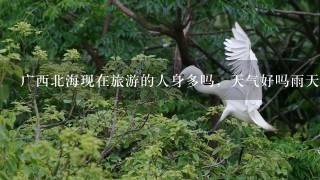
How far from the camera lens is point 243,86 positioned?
409cm

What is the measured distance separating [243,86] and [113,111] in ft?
2.23

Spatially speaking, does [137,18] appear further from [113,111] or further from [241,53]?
[241,53]

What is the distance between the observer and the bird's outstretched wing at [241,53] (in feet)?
12.9

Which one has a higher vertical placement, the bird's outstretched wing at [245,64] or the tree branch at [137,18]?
the tree branch at [137,18]

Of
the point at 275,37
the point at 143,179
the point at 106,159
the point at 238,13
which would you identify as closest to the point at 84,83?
the point at 106,159

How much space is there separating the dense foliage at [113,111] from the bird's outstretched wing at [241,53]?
1.22 ft

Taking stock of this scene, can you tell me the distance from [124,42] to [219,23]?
2.49m

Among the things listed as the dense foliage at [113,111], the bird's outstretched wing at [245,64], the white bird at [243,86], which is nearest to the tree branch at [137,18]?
the dense foliage at [113,111]

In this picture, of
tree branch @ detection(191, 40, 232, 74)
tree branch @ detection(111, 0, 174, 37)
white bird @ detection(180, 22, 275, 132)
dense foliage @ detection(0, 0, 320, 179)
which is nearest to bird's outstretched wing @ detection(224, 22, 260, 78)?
white bird @ detection(180, 22, 275, 132)

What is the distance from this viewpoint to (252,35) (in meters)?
7.17

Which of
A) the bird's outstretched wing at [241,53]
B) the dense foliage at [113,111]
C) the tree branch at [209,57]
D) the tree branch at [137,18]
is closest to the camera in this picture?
the dense foliage at [113,111]

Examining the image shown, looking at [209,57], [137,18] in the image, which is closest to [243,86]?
[137,18]

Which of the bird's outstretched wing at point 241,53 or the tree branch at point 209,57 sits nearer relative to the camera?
the bird's outstretched wing at point 241,53

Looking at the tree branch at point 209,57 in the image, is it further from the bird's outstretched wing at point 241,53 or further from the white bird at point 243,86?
the bird's outstretched wing at point 241,53
